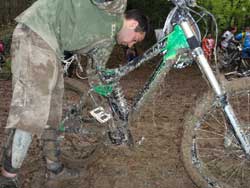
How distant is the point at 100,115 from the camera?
4051 mm

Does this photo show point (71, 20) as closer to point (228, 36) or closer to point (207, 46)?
point (207, 46)

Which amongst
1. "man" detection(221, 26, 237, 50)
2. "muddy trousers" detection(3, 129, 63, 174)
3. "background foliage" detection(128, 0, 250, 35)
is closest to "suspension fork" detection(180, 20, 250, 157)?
"muddy trousers" detection(3, 129, 63, 174)

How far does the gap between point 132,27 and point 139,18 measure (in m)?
0.10

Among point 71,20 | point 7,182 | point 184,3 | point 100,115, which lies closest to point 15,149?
point 7,182

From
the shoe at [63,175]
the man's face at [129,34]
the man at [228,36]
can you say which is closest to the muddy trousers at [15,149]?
the shoe at [63,175]

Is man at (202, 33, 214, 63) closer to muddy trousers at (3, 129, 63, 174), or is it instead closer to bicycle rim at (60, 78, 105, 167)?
bicycle rim at (60, 78, 105, 167)

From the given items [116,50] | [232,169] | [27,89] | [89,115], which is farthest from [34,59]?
[116,50]

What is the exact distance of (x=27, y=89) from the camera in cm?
331

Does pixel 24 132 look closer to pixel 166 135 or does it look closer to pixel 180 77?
pixel 166 135

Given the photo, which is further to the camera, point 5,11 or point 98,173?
point 5,11

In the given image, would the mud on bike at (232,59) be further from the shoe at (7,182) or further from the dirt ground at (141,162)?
the shoe at (7,182)

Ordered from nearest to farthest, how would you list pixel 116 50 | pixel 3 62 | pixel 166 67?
pixel 166 67 → pixel 3 62 → pixel 116 50

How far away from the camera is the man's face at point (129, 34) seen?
3600 mm

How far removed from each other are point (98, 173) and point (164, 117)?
1.63m
